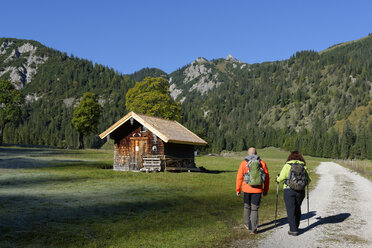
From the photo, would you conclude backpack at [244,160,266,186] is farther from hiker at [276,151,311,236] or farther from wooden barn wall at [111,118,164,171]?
wooden barn wall at [111,118,164,171]

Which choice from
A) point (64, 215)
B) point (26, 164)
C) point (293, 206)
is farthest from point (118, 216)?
point (26, 164)

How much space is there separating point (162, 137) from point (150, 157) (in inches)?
109

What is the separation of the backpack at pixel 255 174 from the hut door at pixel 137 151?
2291cm

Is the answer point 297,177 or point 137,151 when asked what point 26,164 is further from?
point 297,177

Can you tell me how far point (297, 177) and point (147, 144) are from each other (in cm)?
2332

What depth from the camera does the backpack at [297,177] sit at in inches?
351

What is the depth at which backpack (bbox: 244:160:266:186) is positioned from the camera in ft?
29.9

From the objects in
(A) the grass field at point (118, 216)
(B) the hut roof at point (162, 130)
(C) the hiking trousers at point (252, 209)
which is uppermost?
(B) the hut roof at point (162, 130)

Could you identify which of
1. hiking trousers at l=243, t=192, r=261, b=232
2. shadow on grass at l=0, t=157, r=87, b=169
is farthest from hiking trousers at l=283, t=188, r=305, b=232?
shadow on grass at l=0, t=157, r=87, b=169

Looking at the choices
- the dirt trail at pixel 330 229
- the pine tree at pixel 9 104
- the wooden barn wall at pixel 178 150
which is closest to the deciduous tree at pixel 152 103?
the wooden barn wall at pixel 178 150

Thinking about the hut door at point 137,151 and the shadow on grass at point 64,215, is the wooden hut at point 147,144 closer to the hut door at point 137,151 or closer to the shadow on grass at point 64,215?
the hut door at point 137,151

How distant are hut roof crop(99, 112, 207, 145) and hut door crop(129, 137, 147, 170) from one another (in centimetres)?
193

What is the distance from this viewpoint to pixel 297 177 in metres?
8.97

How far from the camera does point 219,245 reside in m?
7.94
